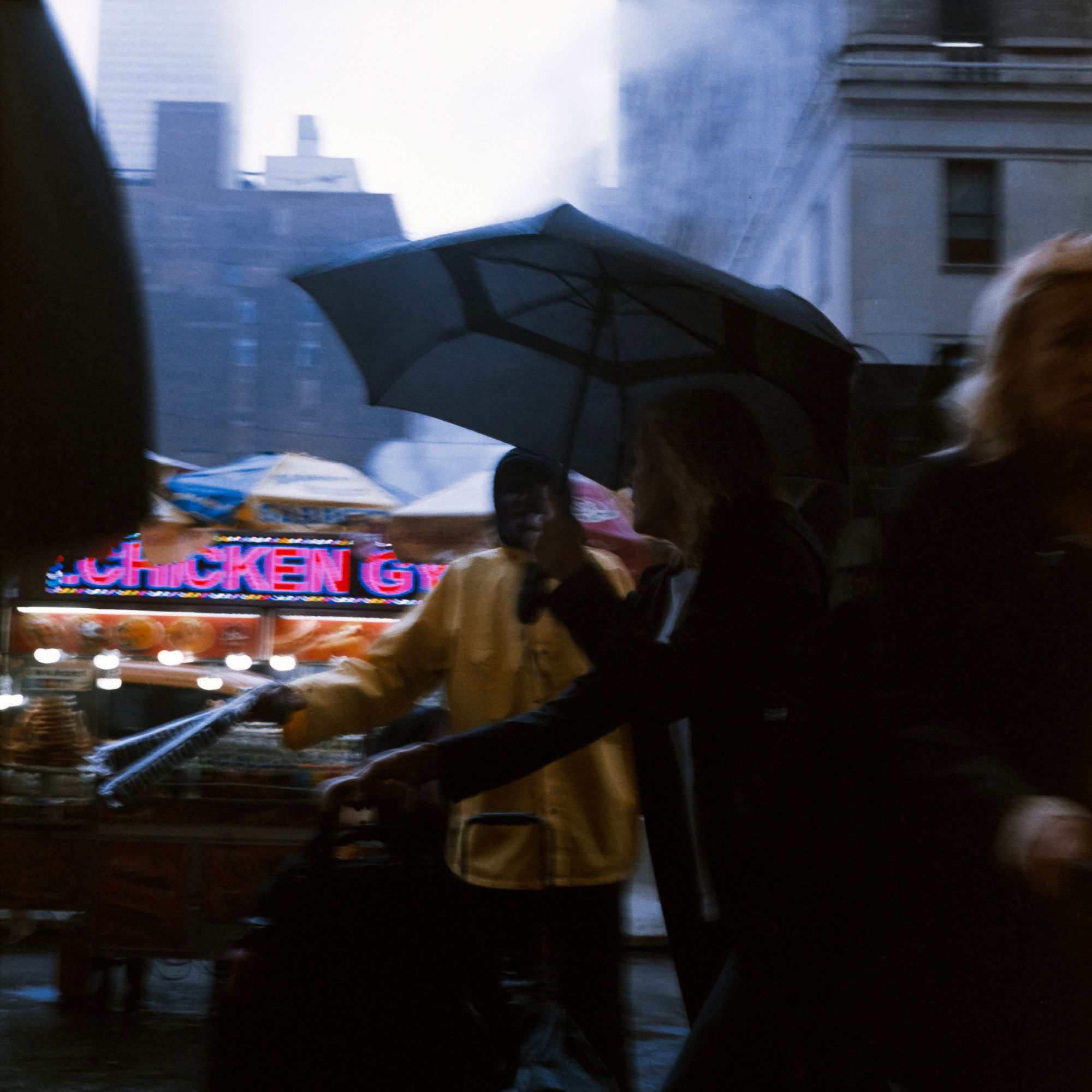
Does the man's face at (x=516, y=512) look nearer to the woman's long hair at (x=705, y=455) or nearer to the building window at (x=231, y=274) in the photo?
the woman's long hair at (x=705, y=455)

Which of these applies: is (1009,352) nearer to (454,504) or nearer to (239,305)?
(454,504)

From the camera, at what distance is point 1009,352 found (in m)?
1.83

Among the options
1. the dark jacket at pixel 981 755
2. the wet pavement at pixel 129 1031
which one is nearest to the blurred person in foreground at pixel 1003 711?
the dark jacket at pixel 981 755

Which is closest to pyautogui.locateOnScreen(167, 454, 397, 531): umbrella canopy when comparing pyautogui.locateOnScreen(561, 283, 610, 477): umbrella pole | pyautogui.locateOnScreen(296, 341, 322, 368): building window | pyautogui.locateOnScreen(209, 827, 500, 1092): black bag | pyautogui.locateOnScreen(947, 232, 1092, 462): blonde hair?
pyautogui.locateOnScreen(296, 341, 322, 368): building window

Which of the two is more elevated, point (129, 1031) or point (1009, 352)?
point (1009, 352)

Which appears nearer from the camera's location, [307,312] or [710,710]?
[710,710]

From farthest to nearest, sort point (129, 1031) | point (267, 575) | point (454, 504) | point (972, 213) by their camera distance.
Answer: point (267, 575), point (454, 504), point (972, 213), point (129, 1031)

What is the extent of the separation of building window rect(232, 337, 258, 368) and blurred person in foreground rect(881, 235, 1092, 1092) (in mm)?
5489

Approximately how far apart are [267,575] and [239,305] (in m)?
1.53

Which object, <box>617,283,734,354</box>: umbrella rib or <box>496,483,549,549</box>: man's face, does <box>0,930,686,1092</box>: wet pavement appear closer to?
<box>496,483,549,549</box>: man's face

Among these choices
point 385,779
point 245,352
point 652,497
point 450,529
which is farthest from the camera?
point 245,352

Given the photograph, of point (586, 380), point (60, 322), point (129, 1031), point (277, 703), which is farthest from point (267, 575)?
point (60, 322)

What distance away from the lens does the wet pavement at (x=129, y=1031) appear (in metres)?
4.62

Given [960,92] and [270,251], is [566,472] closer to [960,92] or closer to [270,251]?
[960,92]
